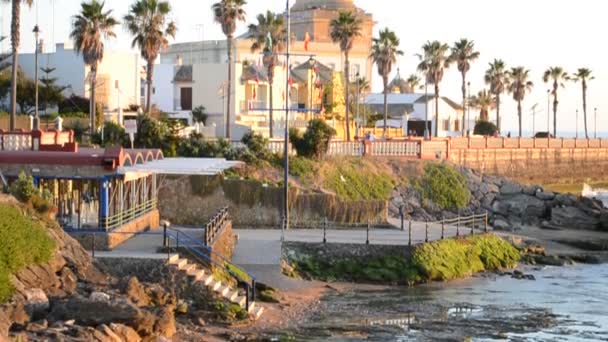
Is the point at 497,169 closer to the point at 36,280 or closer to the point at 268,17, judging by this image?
the point at 268,17

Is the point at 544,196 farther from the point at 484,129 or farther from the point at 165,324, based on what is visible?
the point at 484,129

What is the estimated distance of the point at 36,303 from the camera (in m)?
24.4

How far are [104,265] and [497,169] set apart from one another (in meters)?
59.8

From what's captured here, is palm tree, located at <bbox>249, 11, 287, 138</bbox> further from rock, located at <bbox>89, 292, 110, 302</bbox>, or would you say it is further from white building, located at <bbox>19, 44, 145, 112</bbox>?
rock, located at <bbox>89, 292, 110, 302</bbox>

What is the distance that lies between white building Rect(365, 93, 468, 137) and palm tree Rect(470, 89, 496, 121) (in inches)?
618

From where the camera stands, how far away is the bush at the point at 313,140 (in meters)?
55.4

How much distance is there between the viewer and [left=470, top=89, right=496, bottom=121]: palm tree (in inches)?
4963

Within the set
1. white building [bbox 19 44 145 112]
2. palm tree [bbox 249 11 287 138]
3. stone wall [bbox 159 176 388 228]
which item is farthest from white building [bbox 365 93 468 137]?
stone wall [bbox 159 176 388 228]

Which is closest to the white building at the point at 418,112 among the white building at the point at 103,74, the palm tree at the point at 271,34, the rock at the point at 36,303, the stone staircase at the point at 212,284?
the white building at the point at 103,74

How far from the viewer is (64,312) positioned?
2373 centimetres

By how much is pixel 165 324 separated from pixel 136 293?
6.24 ft

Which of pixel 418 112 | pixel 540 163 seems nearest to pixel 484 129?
pixel 418 112

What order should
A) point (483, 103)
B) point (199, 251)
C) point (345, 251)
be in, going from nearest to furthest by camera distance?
point (199, 251)
point (345, 251)
point (483, 103)

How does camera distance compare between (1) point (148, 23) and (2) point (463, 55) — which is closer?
(1) point (148, 23)
